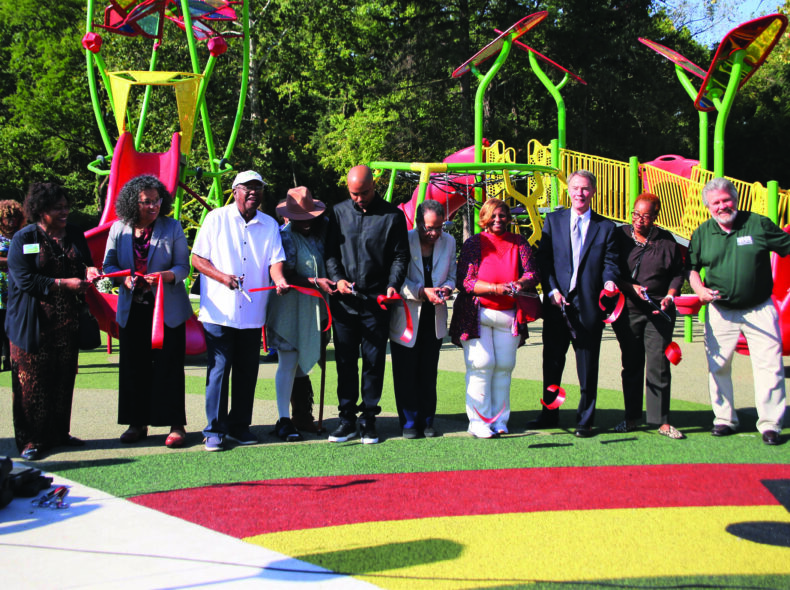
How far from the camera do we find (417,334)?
5777 millimetres

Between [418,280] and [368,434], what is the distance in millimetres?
1184

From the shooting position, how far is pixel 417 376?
5.92 meters

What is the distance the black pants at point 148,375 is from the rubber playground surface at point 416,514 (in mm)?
237

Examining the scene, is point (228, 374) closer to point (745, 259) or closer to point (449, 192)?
point (745, 259)

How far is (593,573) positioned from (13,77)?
40.0 meters

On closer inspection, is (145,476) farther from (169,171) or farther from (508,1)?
(508,1)

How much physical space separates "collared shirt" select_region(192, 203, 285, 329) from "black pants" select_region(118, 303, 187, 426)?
0.34 m

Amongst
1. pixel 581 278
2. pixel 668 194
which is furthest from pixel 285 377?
pixel 668 194

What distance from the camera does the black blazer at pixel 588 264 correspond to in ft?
18.9

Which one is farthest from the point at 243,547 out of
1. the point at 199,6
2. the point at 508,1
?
the point at 508,1

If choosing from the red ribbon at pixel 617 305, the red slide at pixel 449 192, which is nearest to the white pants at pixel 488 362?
the red ribbon at pixel 617 305

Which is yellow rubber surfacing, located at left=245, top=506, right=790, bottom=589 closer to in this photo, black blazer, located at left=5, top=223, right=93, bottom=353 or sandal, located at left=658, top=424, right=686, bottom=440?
sandal, located at left=658, top=424, right=686, bottom=440

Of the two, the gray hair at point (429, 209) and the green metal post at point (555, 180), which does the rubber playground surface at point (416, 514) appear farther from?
the green metal post at point (555, 180)

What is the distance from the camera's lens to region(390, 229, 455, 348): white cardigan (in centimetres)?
576
